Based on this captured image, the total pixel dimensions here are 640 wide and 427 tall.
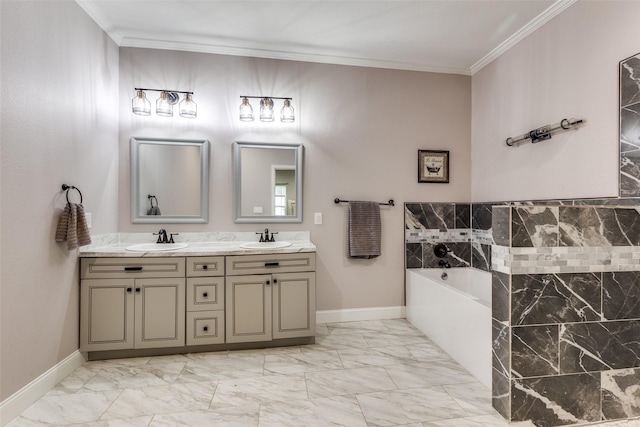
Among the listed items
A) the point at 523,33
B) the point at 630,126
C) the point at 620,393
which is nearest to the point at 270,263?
the point at 620,393

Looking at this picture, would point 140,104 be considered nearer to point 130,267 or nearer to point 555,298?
point 130,267

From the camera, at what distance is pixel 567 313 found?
167 cm

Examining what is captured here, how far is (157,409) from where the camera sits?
1.76 metres

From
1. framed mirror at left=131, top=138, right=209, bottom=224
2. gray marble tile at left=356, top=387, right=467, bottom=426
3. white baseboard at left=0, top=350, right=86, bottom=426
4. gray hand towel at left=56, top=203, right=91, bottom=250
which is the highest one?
framed mirror at left=131, top=138, right=209, bottom=224

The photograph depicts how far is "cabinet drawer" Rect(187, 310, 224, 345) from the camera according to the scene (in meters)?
2.42

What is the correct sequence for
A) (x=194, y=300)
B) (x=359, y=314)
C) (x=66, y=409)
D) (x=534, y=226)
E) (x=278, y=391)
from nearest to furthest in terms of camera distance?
(x=534, y=226), (x=66, y=409), (x=278, y=391), (x=194, y=300), (x=359, y=314)

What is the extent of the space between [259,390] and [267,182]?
182cm

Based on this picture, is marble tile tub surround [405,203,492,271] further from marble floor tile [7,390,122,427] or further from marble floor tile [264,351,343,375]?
marble floor tile [7,390,122,427]

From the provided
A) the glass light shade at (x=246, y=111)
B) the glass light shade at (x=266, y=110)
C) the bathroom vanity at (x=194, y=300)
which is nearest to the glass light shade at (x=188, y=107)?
the glass light shade at (x=246, y=111)

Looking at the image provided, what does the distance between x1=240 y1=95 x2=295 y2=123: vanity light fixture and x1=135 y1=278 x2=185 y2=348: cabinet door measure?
1.60 metres

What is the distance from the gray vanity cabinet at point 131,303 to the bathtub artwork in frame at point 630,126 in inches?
121

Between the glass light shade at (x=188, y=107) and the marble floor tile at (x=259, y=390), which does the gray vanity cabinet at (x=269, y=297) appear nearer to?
the marble floor tile at (x=259, y=390)

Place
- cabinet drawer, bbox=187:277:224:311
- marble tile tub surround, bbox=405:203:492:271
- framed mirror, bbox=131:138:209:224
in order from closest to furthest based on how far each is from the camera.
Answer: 1. cabinet drawer, bbox=187:277:224:311
2. framed mirror, bbox=131:138:209:224
3. marble tile tub surround, bbox=405:203:492:271

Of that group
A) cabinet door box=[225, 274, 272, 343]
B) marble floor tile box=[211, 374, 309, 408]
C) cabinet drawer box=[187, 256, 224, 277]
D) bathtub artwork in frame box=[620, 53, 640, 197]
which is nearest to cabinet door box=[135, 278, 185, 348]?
cabinet drawer box=[187, 256, 224, 277]
